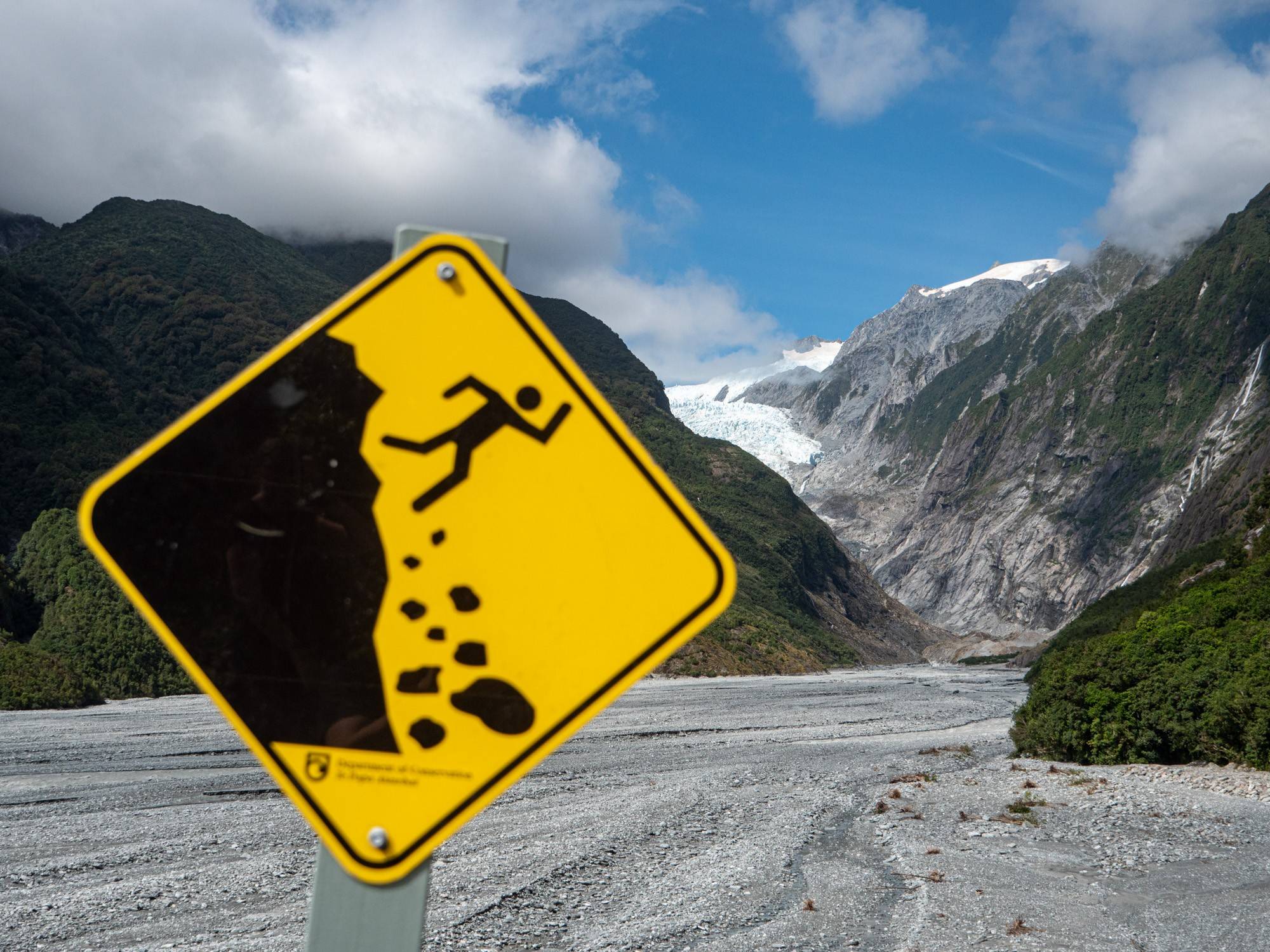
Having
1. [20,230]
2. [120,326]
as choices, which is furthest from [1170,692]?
[20,230]

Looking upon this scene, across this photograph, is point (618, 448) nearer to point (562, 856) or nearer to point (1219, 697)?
point (562, 856)

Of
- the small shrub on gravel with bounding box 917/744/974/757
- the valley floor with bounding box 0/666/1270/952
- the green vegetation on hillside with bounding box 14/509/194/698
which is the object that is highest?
the green vegetation on hillside with bounding box 14/509/194/698

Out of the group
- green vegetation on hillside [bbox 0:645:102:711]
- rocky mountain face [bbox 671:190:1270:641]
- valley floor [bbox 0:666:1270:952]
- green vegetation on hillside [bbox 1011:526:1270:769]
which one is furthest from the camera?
rocky mountain face [bbox 671:190:1270:641]

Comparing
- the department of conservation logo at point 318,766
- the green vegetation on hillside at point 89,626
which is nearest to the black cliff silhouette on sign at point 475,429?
the department of conservation logo at point 318,766

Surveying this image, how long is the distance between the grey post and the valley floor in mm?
6619

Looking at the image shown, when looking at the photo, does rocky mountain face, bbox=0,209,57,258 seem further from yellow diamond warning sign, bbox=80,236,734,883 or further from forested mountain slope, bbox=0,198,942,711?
yellow diamond warning sign, bbox=80,236,734,883

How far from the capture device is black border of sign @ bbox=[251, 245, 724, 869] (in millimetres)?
1657

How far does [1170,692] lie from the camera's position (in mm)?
18203

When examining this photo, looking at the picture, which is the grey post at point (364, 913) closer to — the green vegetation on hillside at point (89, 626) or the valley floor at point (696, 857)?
the valley floor at point (696, 857)

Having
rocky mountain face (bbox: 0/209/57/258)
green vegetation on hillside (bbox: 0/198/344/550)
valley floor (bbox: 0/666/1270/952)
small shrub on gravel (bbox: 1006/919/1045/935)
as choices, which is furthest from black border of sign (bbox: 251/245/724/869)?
rocky mountain face (bbox: 0/209/57/258)

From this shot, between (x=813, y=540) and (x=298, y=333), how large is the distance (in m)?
127

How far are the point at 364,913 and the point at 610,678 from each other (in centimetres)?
62

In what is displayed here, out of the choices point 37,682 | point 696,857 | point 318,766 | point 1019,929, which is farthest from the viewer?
point 37,682

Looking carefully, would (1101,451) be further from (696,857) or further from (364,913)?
(364,913)
